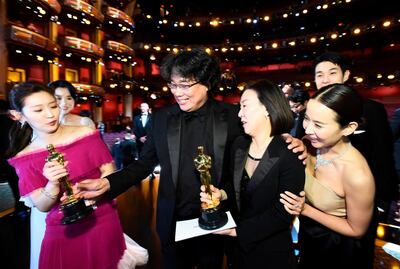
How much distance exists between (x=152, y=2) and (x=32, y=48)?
15.5 metres

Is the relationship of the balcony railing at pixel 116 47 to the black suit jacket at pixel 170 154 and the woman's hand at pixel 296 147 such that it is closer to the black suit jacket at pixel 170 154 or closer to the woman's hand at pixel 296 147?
the black suit jacket at pixel 170 154

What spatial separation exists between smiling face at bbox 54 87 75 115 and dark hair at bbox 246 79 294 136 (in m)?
2.46

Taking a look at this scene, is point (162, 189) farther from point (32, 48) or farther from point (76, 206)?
point (32, 48)

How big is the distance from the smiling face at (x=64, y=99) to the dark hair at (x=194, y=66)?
73.4 inches

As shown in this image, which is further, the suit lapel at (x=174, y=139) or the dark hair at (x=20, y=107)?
the suit lapel at (x=174, y=139)

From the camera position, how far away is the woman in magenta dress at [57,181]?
1339 mm

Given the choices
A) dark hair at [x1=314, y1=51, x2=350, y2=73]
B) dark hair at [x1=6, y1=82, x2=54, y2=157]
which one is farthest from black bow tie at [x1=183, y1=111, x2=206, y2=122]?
dark hair at [x1=314, y1=51, x2=350, y2=73]

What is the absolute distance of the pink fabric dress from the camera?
1345 mm

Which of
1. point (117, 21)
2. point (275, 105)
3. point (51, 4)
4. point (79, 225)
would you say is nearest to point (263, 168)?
point (275, 105)

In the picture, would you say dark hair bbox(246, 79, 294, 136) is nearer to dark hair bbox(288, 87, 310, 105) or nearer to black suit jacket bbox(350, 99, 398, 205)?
black suit jacket bbox(350, 99, 398, 205)

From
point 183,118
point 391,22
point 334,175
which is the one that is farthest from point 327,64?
point 391,22

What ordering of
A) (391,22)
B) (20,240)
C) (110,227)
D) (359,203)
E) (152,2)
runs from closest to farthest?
(359,203), (110,227), (20,240), (391,22), (152,2)

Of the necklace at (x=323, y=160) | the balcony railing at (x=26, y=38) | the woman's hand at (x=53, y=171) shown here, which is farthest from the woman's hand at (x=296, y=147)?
the balcony railing at (x=26, y=38)

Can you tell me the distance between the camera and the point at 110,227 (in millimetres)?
1515
